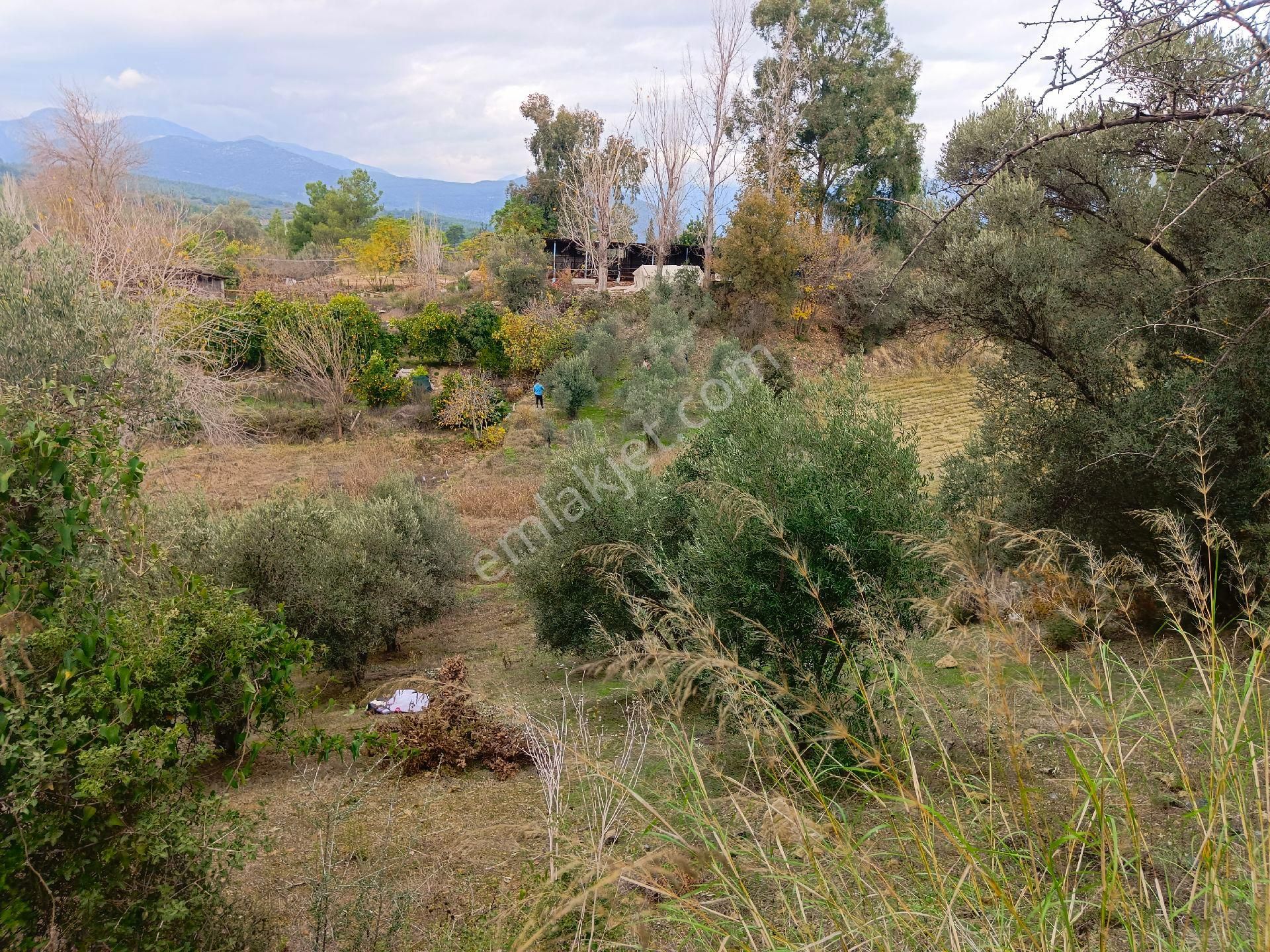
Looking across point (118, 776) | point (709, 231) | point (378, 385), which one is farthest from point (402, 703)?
point (709, 231)

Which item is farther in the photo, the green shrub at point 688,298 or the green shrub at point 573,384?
the green shrub at point 688,298

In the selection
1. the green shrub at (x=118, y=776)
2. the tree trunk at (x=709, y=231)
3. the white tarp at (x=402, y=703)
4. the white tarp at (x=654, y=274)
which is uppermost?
the tree trunk at (x=709, y=231)

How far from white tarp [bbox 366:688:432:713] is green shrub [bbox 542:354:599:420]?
1416cm

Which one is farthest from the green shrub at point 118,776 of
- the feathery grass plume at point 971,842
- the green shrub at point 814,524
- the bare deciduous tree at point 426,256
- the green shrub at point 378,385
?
the bare deciduous tree at point 426,256

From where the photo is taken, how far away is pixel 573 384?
893 inches

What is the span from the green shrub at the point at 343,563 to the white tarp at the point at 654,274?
18318mm

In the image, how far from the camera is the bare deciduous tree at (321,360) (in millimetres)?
21734

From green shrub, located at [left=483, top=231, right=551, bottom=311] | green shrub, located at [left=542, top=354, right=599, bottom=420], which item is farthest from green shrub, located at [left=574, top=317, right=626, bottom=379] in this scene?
green shrub, located at [left=483, top=231, right=551, bottom=311]

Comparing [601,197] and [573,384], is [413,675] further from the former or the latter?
[601,197]

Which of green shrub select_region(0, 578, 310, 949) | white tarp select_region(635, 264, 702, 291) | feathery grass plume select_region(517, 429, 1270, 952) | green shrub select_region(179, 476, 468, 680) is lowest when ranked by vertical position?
green shrub select_region(179, 476, 468, 680)

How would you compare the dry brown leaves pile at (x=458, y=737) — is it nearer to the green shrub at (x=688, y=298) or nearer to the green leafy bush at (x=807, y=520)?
the green leafy bush at (x=807, y=520)

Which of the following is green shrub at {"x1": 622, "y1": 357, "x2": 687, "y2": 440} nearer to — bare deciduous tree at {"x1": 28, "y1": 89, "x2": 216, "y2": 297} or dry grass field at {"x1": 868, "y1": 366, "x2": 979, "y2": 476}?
dry grass field at {"x1": 868, "y1": 366, "x2": 979, "y2": 476}

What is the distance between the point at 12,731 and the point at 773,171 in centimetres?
2913

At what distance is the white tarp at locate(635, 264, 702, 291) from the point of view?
1139 inches
